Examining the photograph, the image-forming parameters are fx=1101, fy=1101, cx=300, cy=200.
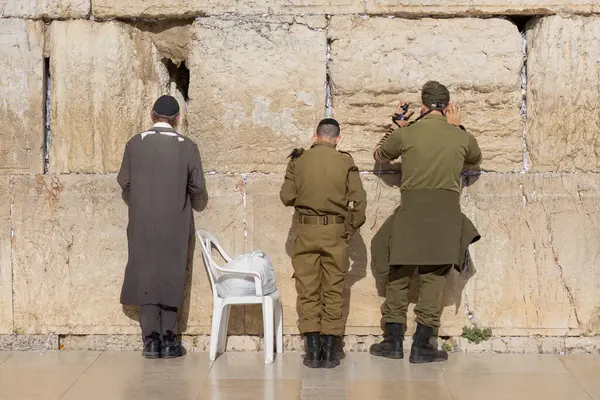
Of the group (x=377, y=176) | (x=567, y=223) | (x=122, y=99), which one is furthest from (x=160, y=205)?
(x=567, y=223)

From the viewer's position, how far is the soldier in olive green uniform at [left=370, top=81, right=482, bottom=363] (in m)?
7.27

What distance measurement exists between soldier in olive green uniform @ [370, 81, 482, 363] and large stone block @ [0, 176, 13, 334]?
2701 mm

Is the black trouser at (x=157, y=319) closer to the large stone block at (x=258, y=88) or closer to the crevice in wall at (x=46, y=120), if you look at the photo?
the large stone block at (x=258, y=88)

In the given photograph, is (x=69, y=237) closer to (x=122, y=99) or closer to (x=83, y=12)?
(x=122, y=99)

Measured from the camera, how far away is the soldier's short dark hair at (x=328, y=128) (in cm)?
733

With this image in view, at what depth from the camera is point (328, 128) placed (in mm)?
7336

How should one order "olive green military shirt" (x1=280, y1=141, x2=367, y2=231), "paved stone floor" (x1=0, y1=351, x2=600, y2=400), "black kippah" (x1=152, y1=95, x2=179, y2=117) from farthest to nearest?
"black kippah" (x1=152, y1=95, x2=179, y2=117)
"olive green military shirt" (x1=280, y1=141, x2=367, y2=231)
"paved stone floor" (x1=0, y1=351, x2=600, y2=400)

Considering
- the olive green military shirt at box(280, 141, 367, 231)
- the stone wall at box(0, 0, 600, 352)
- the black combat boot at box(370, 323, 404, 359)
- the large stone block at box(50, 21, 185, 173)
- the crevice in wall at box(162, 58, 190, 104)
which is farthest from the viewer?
the crevice in wall at box(162, 58, 190, 104)

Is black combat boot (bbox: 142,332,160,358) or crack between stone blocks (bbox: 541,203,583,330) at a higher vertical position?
crack between stone blocks (bbox: 541,203,583,330)

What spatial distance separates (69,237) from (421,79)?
2751 millimetres

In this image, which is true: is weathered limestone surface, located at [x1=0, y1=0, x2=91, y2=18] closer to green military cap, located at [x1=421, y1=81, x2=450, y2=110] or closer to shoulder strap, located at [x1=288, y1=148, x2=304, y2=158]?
shoulder strap, located at [x1=288, y1=148, x2=304, y2=158]

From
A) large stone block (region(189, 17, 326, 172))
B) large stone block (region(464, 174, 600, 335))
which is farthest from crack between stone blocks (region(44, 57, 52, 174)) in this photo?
large stone block (region(464, 174, 600, 335))

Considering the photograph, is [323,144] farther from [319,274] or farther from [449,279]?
[449,279]

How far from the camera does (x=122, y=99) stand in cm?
803
